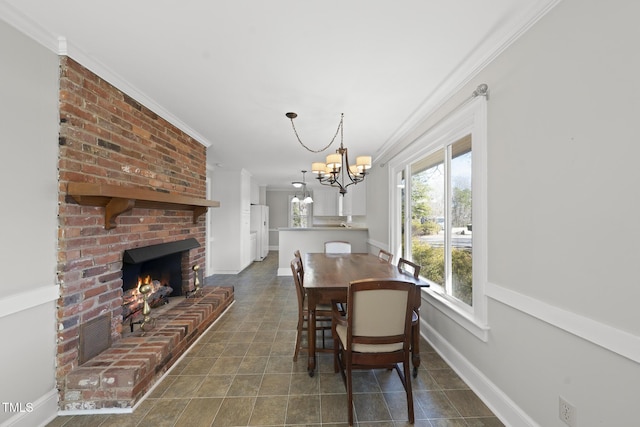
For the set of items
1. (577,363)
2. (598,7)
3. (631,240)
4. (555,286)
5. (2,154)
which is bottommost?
(577,363)

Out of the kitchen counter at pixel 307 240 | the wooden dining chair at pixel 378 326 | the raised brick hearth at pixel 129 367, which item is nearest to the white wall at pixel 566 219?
the wooden dining chair at pixel 378 326

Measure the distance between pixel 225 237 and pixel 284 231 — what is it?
1.35m

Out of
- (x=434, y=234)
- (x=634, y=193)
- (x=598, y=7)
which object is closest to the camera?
(x=634, y=193)

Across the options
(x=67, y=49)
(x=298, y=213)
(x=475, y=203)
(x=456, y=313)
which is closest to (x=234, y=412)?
(x=456, y=313)

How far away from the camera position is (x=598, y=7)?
1148mm

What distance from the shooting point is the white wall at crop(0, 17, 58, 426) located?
1501 millimetres

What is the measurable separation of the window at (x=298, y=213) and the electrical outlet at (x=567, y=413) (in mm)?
8749

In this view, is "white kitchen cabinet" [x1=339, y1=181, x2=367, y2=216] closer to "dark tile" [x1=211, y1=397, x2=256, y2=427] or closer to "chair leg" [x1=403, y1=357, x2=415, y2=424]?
"chair leg" [x1=403, y1=357, x2=415, y2=424]

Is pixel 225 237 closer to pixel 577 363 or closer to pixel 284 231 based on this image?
pixel 284 231

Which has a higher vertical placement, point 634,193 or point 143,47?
point 143,47

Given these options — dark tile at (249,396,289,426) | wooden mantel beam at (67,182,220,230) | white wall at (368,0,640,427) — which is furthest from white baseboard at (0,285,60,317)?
white wall at (368,0,640,427)

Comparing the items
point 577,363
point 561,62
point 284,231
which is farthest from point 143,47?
point 284,231

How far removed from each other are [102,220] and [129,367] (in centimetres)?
113

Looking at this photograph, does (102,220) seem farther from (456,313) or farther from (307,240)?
(307,240)
